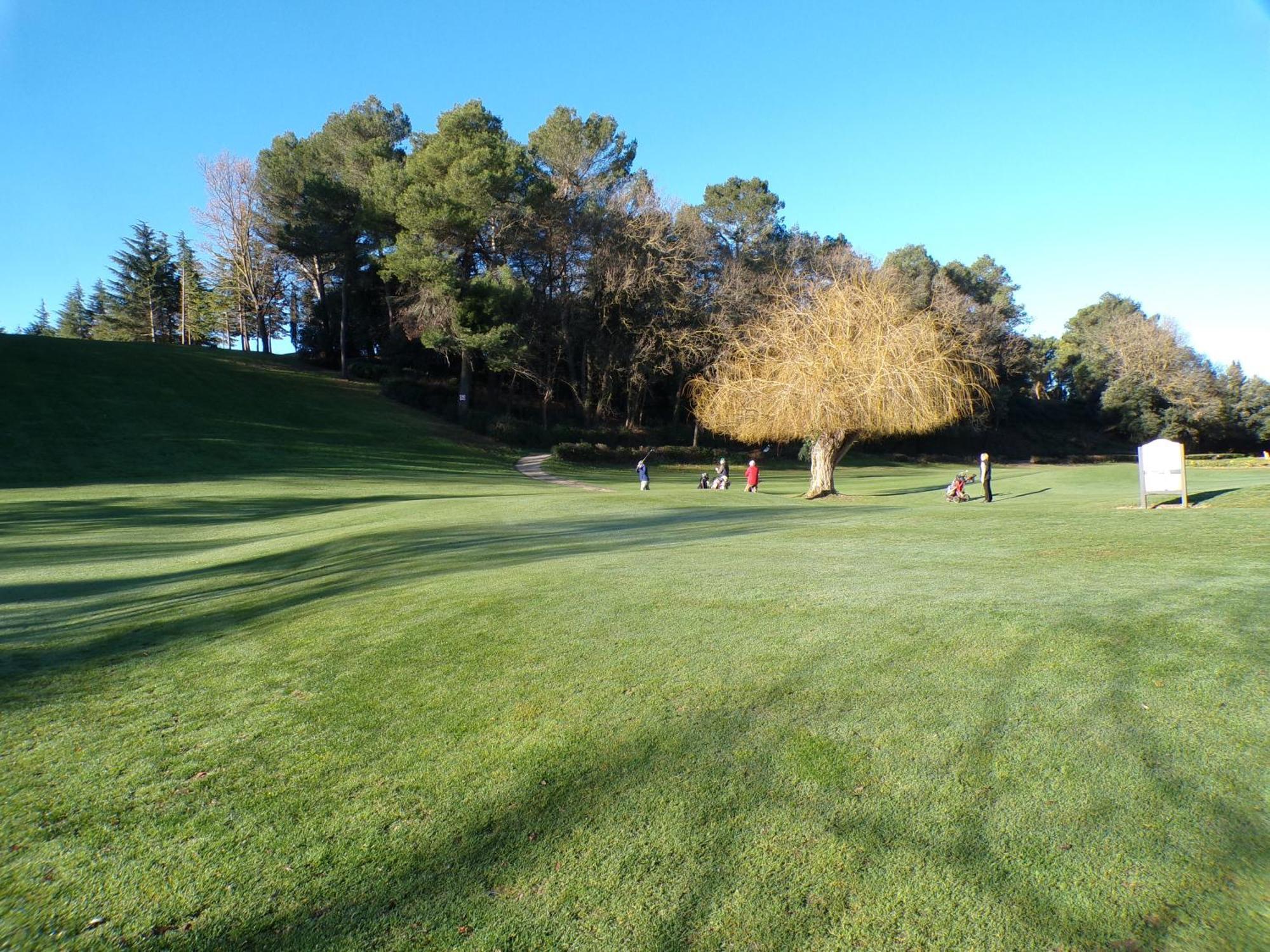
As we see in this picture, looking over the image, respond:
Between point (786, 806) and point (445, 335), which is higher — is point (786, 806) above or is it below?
below

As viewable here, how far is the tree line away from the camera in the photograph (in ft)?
153

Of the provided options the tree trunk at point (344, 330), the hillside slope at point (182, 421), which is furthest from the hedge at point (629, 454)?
the tree trunk at point (344, 330)

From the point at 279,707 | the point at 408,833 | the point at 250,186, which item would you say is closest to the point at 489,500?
the point at 279,707

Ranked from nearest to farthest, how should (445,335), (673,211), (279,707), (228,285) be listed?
(279,707)
(445,335)
(673,211)
(228,285)

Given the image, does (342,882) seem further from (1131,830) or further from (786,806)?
(1131,830)

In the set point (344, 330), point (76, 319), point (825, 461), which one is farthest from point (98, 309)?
point (825, 461)

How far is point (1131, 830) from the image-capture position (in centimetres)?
353

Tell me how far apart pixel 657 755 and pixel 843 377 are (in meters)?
23.1

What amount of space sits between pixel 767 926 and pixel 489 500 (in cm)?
2141

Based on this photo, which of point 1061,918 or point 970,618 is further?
point 970,618

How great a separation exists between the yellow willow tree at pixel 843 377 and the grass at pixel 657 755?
48.1ft

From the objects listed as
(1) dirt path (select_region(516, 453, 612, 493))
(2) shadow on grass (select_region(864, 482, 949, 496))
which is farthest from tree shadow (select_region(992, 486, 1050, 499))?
(1) dirt path (select_region(516, 453, 612, 493))

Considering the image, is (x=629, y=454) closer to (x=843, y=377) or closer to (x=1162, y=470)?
(x=843, y=377)

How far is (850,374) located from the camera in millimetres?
25797
